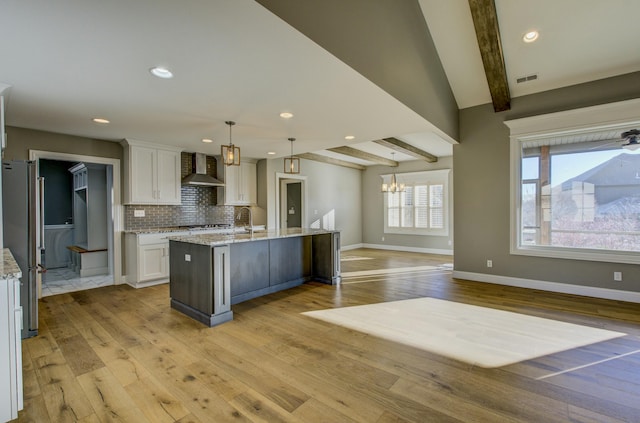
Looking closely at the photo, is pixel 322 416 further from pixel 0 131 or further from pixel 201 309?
pixel 0 131

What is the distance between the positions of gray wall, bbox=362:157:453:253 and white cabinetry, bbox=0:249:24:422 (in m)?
8.17

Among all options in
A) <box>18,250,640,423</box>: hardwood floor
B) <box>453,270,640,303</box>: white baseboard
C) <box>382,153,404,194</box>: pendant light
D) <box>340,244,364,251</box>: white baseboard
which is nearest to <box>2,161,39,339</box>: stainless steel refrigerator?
<box>18,250,640,423</box>: hardwood floor

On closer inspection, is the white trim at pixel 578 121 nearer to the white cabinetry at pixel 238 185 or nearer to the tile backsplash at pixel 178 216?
the white cabinetry at pixel 238 185

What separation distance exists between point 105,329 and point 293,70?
3.25 meters

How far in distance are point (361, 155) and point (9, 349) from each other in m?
6.80

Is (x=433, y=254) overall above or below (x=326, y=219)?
below

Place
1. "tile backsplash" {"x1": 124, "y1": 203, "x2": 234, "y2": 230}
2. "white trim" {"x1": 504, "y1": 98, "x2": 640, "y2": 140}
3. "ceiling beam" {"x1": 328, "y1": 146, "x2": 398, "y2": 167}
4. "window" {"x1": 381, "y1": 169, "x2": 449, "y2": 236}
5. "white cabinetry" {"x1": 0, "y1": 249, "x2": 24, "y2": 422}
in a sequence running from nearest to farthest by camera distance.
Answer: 1. "white cabinetry" {"x1": 0, "y1": 249, "x2": 24, "y2": 422}
2. "white trim" {"x1": 504, "y1": 98, "x2": 640, "y2": 140}
3. "tile backsplash" {"x1": 124, "y1": 203, "x2": 234, "y2": 230}
4. "ceiling beam" {"x1": 328, "y1": 146, "x2": 398, "y2": 167}
5. "window" {"x1": 381, "y1": 169, "x2": 449, "y2": 236}

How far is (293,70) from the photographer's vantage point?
2.50 meters

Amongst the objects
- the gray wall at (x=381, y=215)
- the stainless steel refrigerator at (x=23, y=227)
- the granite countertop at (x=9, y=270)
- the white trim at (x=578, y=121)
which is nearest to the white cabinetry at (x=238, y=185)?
the stainless steel refrigerator at (x=23, y=227)

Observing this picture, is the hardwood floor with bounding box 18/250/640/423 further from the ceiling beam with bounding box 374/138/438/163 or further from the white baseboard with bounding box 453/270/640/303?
the ceiling beam with bounding box 374/138/438/163

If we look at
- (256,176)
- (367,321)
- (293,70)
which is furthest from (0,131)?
(256,176)

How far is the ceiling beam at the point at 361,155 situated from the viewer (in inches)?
268

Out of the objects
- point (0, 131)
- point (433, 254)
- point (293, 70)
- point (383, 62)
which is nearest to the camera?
point (293, 70)

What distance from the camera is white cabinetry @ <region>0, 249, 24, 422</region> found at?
1.66m
